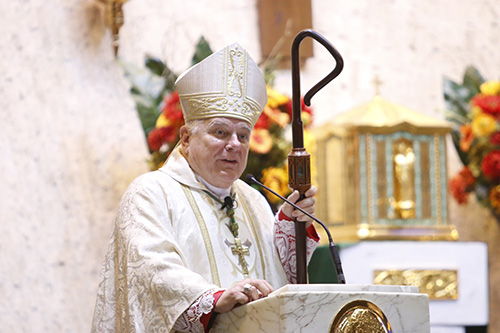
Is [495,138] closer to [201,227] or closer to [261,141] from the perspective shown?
[261,141]

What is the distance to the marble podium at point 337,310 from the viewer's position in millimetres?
2264

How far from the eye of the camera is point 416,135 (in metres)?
4.93

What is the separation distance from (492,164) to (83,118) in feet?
7.63

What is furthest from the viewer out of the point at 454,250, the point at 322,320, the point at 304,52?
the point at 304,52

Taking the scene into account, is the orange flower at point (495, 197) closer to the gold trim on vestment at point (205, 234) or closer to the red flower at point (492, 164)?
the red flower at point (492, 164)

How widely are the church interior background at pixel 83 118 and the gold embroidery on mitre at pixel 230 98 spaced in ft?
5.63

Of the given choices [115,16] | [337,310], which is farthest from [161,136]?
[337,310]

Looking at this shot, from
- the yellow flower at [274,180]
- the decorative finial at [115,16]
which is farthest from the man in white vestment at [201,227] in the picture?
the decorative finial at [115,16]

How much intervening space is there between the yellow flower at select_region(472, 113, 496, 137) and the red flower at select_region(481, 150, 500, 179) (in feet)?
0.40

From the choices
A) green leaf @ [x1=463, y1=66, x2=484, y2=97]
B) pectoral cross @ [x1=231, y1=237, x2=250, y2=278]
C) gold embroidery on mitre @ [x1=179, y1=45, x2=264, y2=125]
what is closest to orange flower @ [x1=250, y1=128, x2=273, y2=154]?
gold embroidery on mitre @ [x1=179, y1=45, x2=264, y2=125]

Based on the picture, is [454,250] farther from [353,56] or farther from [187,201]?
[187,201]

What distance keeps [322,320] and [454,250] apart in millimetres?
2509

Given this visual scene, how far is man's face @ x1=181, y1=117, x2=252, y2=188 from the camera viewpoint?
3043mm

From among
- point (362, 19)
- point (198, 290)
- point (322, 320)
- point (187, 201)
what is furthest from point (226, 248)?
point (362, 19)
